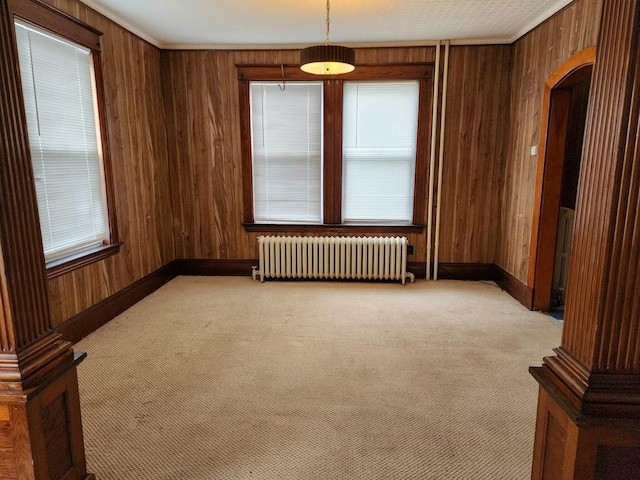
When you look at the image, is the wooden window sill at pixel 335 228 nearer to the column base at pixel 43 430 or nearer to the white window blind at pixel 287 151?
the white window blind at pixel 287 151

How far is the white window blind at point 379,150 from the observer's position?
4664mm

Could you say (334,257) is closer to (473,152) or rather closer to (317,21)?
(473,152)

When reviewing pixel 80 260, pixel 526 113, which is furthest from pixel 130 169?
pixel 526 113

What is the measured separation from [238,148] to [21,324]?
377 cm

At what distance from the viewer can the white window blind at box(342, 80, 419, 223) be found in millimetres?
4664

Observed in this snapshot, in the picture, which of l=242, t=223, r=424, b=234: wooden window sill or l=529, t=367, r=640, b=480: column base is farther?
l=242, t=223, r=424, b=234: wooden window sill

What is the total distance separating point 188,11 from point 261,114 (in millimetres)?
1398

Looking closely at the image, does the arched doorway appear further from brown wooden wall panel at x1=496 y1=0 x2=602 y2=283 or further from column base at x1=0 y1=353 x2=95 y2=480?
column base at x1=0 y1=353 x2=95 y2=480

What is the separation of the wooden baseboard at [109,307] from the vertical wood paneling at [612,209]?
313cm

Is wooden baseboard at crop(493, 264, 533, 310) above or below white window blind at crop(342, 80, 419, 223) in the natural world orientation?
below

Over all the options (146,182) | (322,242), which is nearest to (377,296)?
(322,242)

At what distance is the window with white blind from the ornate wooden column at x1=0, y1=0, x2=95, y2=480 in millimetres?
1607

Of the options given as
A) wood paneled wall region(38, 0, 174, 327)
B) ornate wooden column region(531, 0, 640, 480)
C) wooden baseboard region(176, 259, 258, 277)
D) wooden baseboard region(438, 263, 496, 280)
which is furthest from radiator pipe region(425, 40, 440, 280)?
ornate wooden column region(531, 0, 640, 480)

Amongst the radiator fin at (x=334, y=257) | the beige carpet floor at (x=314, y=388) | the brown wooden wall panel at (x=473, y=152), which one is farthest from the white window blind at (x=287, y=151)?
the brown wooden wall panel at (x=473, y=152)
